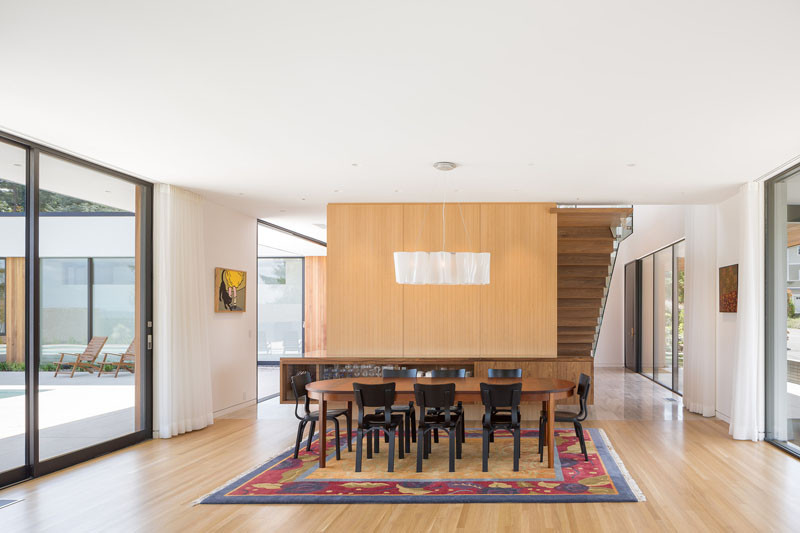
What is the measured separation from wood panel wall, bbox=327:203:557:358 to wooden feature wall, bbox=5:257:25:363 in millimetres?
4048

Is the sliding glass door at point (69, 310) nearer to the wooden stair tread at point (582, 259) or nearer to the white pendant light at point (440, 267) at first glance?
the white pendant light at point (440, 267)

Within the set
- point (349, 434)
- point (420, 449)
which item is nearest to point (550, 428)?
point (420, 449)

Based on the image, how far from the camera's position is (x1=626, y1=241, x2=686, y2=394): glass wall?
34.5ft

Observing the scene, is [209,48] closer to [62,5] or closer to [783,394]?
[62,5]

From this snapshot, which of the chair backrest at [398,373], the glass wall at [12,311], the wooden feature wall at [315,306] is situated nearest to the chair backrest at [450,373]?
the chair backrest at [398,373]

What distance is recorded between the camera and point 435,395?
5.73m

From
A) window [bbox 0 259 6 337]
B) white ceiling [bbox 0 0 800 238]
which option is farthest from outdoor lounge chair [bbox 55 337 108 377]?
white ceiling [bbox 0 0 800 238]

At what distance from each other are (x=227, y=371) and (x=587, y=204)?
5.79 m

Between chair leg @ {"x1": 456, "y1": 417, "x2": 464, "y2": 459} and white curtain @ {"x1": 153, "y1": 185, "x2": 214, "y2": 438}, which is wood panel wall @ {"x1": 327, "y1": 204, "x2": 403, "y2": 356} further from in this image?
chair leg @ {"x1": 456, "y1": 417, "x2": 464, "y2": 459}

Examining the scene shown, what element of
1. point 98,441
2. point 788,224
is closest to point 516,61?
point 788,224

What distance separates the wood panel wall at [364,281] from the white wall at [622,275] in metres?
5.93

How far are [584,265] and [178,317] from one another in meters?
5.94

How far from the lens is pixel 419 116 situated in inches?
189

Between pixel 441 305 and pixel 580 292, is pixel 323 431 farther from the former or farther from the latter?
pixel 580 292
